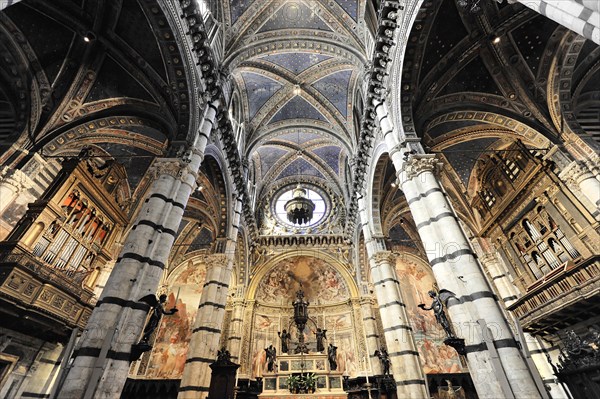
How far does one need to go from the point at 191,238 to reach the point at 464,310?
15.2 meters

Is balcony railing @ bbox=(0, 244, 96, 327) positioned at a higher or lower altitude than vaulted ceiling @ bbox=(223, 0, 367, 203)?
lower

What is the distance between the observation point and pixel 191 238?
1708 cm

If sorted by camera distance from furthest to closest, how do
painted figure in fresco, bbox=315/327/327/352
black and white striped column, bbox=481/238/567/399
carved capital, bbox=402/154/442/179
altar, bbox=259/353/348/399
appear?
painted figure in fresco, bbox=315/327/327/352, altar, bbox=259/353/348/399, black and white striped column, bbox=481/238/567/399, carved capital, bbox=402/154/442/179

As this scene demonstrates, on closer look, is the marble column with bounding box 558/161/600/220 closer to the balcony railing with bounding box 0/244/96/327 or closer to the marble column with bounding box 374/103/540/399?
the marble column with bounding box 374/103/540/399

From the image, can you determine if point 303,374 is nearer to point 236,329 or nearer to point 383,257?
point 236,329

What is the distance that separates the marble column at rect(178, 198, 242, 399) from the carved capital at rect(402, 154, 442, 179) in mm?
7658

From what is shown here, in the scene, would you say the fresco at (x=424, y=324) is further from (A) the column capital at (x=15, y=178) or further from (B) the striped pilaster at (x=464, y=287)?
(A) the column capital at (x=15, y=178)

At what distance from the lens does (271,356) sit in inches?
559

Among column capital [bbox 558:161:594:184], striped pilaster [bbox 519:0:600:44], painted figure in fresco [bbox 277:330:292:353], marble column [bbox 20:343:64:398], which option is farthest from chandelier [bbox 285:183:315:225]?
striped pilaster [bbox 519:0:600:44]

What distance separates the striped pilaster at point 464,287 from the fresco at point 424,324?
445 inches

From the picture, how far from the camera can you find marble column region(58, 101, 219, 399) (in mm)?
4754

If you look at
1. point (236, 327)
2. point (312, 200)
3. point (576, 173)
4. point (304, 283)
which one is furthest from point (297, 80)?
point (236, 327)

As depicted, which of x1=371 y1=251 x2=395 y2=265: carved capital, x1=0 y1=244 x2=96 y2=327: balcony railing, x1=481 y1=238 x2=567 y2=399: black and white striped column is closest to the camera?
x1=0 y1=244 x2=96 y2=327: balcony railing

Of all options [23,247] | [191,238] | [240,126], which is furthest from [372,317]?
[23,247]
